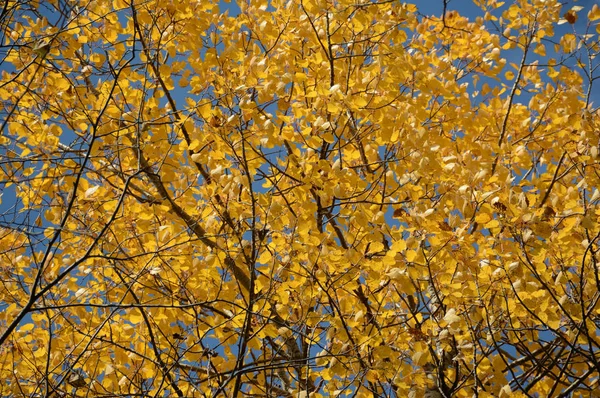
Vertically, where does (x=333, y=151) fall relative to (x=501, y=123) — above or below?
below

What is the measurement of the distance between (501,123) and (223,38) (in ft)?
7.41

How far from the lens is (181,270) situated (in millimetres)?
3656

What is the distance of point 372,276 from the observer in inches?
129

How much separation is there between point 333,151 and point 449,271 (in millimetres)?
1240

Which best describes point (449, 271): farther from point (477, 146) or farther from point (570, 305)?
point (477, 146)

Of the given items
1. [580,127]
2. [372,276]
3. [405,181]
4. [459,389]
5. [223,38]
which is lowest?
[459,389]

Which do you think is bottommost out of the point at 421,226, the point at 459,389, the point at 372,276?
the point at 459,389

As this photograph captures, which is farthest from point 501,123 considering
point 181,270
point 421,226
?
point 181,270

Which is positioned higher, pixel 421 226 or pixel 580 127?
pixel 580 127

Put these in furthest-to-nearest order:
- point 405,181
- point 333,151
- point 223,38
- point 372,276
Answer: point 223,38
point 333,151
point 405,181
point 372,276

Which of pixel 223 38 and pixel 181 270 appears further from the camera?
pixel 223 38

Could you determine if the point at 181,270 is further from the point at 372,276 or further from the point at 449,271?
the point at 449,271

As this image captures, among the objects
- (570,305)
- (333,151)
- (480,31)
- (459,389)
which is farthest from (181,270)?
(480,31)

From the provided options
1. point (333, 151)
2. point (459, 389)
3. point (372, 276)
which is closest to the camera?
point (372, 276)
